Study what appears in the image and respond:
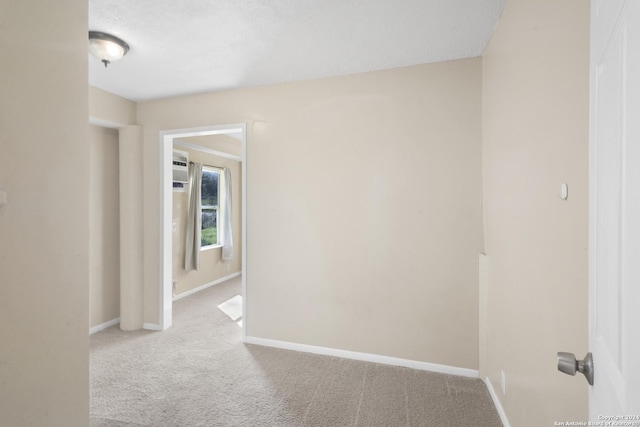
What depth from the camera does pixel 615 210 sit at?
58 centimetres

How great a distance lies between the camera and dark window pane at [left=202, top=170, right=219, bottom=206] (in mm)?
5301

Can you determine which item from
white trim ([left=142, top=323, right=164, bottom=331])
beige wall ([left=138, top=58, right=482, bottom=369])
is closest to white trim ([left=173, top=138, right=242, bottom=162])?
beige wall ([left=138, top=58, right=482, bottom=369])

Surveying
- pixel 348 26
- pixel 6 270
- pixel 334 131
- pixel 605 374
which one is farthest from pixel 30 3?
pixel 334 131

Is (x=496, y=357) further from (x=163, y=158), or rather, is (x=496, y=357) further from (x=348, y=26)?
(x=163, y=158)

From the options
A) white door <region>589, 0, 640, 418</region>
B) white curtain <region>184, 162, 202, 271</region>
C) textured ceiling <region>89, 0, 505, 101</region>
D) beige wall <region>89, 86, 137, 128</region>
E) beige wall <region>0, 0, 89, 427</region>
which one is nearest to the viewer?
white door <region>589, 0, 640, 418</region>

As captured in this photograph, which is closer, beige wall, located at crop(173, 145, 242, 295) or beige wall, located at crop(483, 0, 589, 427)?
beige wall, located at crop(483, 0, 589, 427)

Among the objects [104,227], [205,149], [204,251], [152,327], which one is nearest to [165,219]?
[104,227]

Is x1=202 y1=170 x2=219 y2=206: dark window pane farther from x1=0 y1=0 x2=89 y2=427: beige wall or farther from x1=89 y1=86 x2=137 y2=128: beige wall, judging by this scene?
x1=0 y1=0 x2=89 y2=427: beige wall

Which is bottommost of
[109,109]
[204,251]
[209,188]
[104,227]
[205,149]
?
[204,251]

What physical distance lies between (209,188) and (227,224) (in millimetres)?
730

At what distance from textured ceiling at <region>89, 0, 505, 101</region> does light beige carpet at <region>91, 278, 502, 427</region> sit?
2532 mm

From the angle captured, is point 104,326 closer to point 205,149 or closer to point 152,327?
point 152,327

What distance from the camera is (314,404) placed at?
210 centimetres

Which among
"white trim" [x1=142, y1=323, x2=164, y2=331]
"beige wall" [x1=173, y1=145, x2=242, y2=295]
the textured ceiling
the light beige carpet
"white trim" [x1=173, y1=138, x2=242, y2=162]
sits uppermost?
the textured ceiling
